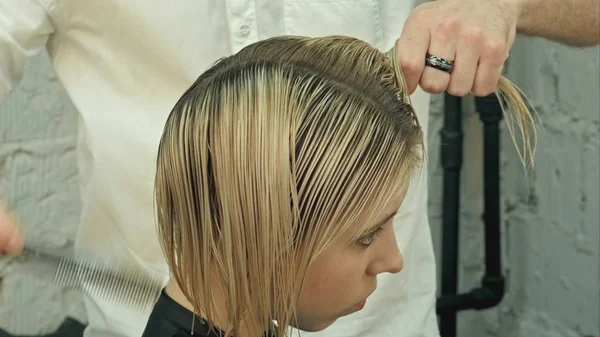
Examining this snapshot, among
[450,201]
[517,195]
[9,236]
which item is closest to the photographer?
[9,236]

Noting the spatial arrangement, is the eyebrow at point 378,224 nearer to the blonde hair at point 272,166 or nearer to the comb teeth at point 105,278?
the blonde hair at point 272,166

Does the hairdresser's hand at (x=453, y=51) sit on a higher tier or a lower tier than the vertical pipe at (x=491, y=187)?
higher

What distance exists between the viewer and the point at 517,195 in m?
1.69

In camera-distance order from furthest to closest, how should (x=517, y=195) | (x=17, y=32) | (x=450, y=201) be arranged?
(x=517, y=195) < (x=450, y=201) < (x=17, y=32)

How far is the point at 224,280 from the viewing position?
2.25ft

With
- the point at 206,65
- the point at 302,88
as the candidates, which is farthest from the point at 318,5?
the point at 302,88

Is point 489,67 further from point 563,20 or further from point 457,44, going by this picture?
point 563,20

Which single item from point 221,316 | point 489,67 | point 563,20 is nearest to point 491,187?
point 563,20

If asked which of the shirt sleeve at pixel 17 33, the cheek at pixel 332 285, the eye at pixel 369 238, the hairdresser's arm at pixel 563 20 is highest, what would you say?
the hairdresser's arm at pixel 563 20

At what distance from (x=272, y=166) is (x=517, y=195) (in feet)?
3.89

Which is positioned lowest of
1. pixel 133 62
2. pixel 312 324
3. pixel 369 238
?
pixel 312 324

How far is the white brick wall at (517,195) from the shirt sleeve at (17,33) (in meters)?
0.52

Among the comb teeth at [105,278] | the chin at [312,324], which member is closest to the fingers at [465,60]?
the chin at [312,324]

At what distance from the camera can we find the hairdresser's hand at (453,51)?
743mm
